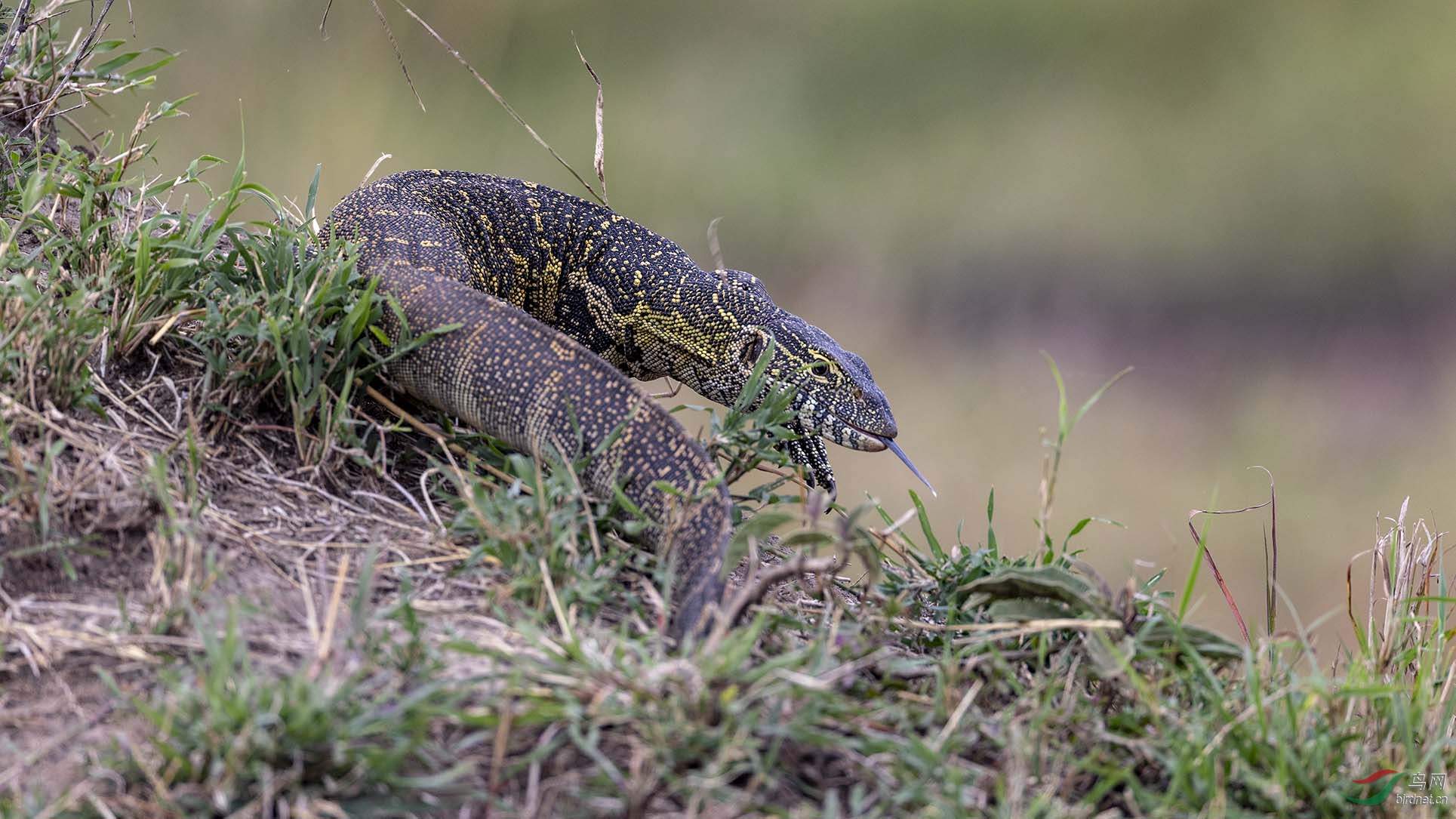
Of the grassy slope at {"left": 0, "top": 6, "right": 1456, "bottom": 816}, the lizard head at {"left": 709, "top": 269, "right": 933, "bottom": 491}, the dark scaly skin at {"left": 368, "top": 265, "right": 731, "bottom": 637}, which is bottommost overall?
the grassy slope at {"left": 0, "top": 6, "right": 1456, "bottom": 816}

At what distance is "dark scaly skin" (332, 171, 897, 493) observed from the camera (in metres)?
3.95

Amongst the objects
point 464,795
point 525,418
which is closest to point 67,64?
point 525,418

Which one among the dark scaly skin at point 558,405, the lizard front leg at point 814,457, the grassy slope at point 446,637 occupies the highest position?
the lizard front leg at point 814,457

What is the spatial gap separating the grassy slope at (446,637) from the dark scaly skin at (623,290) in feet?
2.33

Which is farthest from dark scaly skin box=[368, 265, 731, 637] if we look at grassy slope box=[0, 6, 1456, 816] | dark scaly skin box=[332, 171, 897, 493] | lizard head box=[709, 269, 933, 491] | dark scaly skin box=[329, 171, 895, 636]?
lizard head box=[709, 269, 933, 491]

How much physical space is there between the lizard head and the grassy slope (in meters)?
0.70

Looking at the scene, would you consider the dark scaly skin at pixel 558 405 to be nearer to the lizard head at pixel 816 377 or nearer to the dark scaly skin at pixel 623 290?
the dark scaly skin at pixel 623 290

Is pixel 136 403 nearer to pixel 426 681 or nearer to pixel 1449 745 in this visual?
pixel 426 681

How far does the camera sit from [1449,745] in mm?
2428

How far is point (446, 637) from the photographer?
224 centimetres

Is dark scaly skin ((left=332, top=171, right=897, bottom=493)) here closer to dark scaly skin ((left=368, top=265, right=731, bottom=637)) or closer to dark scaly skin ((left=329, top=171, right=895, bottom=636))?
dark scaly skin ((left=329, top=171, right=895, bottom=636))

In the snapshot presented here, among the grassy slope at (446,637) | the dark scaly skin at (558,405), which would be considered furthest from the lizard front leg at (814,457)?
the dark scaly skin at (558,405)

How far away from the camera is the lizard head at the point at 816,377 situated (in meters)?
3.94

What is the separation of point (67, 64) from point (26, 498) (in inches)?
94.1
